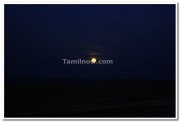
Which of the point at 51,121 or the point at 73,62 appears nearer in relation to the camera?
the point at 51,121

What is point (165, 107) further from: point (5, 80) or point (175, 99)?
point (5, 80)

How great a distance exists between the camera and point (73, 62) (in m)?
4.66

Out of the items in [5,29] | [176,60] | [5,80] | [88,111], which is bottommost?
[88,111]
